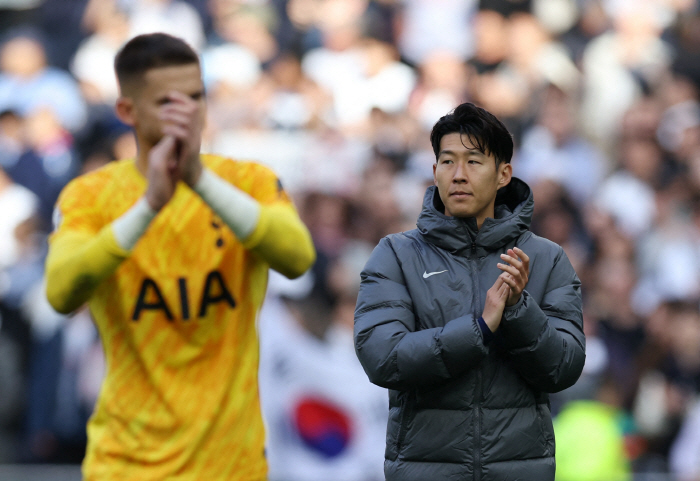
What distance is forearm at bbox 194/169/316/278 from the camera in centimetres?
258

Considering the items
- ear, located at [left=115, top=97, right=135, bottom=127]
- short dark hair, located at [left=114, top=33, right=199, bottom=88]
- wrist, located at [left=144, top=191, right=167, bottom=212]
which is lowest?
wrist, located at [left=144, top=191, right=167, bottom=212]

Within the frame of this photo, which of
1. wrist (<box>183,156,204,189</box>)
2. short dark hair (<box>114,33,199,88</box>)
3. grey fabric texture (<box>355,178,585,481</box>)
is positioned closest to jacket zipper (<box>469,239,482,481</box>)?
grey fabric texture (<box>355,178,585,481</box>)

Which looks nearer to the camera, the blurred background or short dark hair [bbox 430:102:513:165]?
short dark hair [bbox 430:102:513:165]

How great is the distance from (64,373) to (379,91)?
13.4 ft

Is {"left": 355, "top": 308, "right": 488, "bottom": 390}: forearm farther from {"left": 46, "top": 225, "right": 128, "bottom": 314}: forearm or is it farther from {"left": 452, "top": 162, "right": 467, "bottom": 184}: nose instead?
{"left": 46, "top": 225, "right": 128, "bottom": 314}: forearm

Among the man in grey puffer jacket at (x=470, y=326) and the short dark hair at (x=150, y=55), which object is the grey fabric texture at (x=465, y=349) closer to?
the man in grey puffer jacket at (x=470, y=326)

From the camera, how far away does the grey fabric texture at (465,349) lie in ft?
8.00

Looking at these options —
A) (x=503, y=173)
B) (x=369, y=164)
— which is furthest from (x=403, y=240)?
(x=369, y=164)

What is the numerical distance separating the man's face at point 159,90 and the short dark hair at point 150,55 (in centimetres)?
2

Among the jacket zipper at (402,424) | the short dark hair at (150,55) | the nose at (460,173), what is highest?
the short dark hair at (150,55)

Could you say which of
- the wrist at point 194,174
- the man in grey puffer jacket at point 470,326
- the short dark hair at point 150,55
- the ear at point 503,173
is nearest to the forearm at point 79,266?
the wrist at point 194,174

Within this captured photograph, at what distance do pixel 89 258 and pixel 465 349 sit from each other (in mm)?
1101

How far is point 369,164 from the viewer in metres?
8.75

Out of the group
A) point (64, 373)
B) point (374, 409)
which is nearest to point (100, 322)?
point (374, 409)
